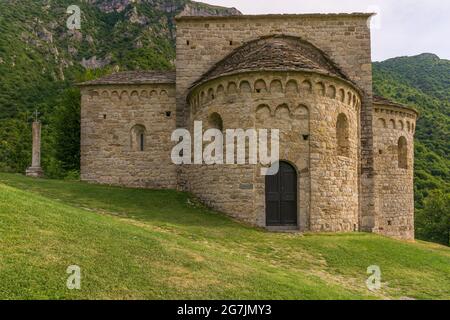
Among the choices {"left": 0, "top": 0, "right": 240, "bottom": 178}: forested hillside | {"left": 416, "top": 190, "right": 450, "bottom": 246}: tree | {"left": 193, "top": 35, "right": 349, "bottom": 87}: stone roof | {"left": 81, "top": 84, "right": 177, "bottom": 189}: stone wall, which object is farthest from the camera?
{"left": 0, "top": 0, "right": 240, "bottom": 178}: forested hillside

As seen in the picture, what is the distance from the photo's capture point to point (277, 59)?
14.6 m

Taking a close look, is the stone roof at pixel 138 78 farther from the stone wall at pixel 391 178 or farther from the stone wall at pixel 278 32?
the stone wall at pixel 391 178

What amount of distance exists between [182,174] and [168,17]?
Answer: 5408cm

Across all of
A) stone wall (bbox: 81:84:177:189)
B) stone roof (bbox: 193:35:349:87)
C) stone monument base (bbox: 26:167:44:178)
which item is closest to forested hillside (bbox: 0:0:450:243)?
stone monument base (bbox: 26:167:44:178)

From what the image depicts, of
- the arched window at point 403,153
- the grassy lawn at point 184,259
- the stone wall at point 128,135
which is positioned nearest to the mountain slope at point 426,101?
the arched window at point 403,153

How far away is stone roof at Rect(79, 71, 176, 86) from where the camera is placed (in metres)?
19.2

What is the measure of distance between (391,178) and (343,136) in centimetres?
535

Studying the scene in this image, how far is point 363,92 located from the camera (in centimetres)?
1720

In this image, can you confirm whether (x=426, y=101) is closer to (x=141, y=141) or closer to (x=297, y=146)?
(x=297, y=146)

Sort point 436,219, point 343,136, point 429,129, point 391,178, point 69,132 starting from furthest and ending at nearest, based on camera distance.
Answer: point 429,129 < point 436,219 < point 69,132 < point 391,178 < point 343,136

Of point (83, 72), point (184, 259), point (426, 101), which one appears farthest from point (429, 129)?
point (83, 72)

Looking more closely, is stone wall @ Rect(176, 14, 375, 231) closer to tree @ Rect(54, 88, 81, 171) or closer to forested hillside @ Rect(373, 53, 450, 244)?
tree @ Rect(54, 88, 81, 171)

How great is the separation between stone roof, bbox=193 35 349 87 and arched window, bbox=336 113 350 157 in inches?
66.1
